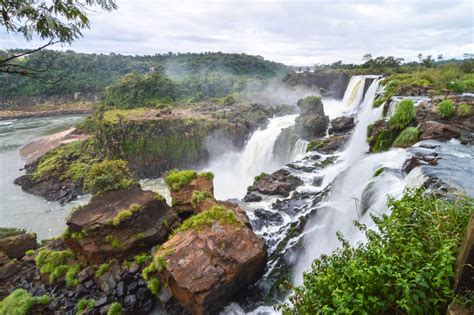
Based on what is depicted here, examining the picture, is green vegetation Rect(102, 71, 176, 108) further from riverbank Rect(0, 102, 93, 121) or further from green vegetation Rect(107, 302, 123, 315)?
green vegetation Rect(107, 302, 123, 315)

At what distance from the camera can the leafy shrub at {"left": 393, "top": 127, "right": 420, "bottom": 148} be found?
30.6 ft

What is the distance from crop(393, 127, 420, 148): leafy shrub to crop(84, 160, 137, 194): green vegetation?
32.6 feet

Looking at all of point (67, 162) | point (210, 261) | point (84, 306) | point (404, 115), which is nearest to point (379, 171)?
point (404, 115)

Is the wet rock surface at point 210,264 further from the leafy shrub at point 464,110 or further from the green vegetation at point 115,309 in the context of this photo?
the leafy shrub at point 464,110

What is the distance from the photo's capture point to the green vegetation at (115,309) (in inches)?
305

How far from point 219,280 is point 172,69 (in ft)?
246

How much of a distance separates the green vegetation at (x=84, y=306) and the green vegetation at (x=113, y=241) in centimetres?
160

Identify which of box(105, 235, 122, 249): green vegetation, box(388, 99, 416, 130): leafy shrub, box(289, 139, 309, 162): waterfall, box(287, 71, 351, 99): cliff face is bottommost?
box(105, 235, 122, 249): green vegetation

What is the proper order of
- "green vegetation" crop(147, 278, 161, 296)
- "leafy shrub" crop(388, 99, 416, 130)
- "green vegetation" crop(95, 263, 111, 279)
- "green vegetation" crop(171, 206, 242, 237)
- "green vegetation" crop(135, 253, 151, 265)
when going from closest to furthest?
"green vegetation" crop(147, 278, 161, 296) < "green vegetation" crop(171, 206, 242, 237) < "green vegetation" crop(135, 253, 151, 265) < "green vegetation" crop(95, 263, 111, 279) < "leafy shrub" crop(388, 99, 416, 130)

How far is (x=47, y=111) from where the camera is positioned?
224ft

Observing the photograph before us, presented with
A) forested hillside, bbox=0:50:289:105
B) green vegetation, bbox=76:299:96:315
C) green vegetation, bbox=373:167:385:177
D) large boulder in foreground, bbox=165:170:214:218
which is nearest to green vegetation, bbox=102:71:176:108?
forested hillside, bbox=0:50:289:105

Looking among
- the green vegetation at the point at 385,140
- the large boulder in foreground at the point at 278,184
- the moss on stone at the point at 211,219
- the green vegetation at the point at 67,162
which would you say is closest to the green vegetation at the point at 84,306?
the moss on stone at the point at 211,219

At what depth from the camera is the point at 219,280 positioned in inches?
287

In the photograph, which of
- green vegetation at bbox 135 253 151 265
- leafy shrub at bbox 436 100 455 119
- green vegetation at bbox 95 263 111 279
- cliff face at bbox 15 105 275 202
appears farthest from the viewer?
cliff face at bbox 15 105 275 202
